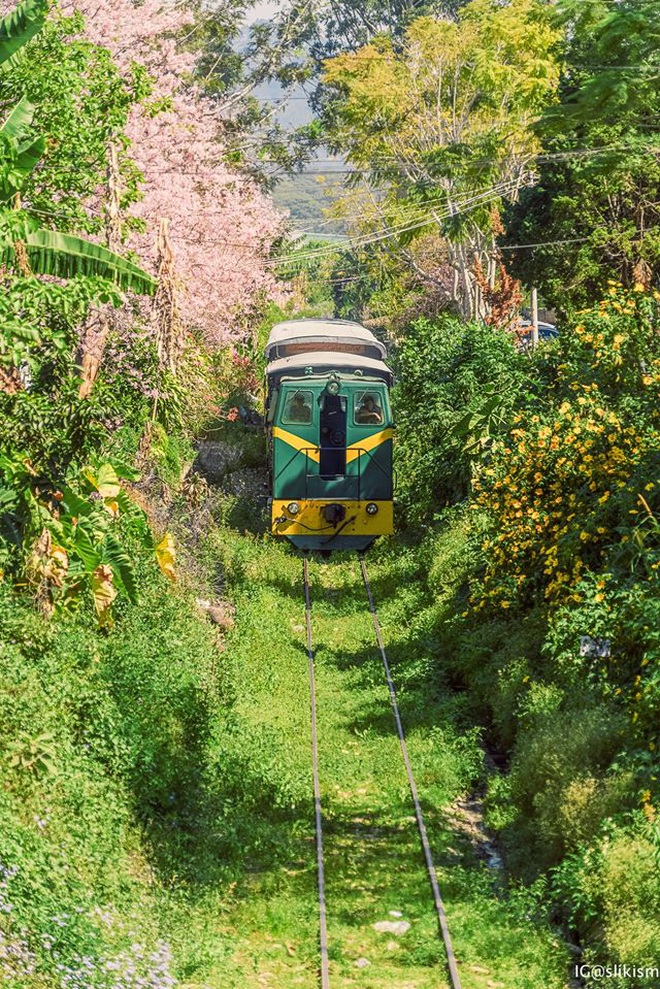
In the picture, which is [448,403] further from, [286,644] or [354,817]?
[354,817]

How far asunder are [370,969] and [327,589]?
43.5 ft

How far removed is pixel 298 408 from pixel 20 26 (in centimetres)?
1171

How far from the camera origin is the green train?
23.5 meters

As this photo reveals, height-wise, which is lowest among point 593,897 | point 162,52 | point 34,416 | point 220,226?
point 593,897

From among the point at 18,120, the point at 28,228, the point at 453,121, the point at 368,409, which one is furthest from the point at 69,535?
the point at 453,121

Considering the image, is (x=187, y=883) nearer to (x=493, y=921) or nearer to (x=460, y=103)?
(x=493, y=921)

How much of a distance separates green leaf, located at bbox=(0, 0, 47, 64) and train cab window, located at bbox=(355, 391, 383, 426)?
39.2ft

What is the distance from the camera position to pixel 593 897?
36.0 feet

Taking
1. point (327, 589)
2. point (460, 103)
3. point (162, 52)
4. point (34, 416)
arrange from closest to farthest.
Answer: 1. point (34, 416)
2. point (327, 589)
3. point (162, 52)
4. point (460, 103)

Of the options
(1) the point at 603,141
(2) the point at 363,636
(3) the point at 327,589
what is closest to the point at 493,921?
(2) the point at 363,636

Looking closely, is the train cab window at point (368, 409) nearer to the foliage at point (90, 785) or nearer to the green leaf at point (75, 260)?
the foliage at point (90, 785)

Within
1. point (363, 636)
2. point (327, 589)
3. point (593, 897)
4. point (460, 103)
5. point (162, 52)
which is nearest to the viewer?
point (593, 897)

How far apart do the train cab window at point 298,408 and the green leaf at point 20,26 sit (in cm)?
1142

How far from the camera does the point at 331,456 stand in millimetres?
23672
